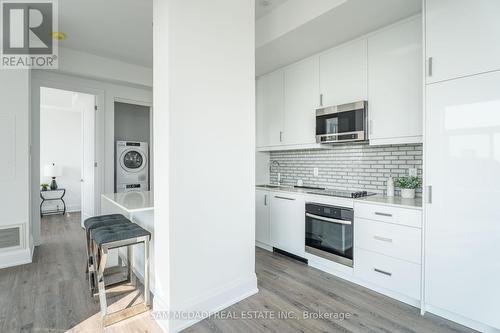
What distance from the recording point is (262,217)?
366cm

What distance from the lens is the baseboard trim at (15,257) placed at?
9.93 feet

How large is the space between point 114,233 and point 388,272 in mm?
2406

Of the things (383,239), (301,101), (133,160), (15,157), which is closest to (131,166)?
(133,160)

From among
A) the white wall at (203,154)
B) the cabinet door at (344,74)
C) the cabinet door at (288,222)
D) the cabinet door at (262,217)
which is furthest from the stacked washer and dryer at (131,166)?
the cabinet door at (344,74)

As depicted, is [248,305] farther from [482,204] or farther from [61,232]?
[61,232]

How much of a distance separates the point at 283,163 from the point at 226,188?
2.16 m

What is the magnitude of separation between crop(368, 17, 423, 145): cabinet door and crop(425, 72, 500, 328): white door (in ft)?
1.51

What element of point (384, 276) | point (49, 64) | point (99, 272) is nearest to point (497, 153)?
point (384, 276)

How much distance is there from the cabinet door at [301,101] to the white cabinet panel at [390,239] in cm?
130

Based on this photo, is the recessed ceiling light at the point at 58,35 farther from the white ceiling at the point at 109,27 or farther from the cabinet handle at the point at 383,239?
the cabinet handle at the point at 383,239

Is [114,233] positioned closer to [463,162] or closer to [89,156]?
[463,162]

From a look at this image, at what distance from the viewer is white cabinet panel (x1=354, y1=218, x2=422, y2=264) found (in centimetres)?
219

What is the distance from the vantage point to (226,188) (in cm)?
227

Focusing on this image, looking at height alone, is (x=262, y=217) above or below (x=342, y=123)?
below
